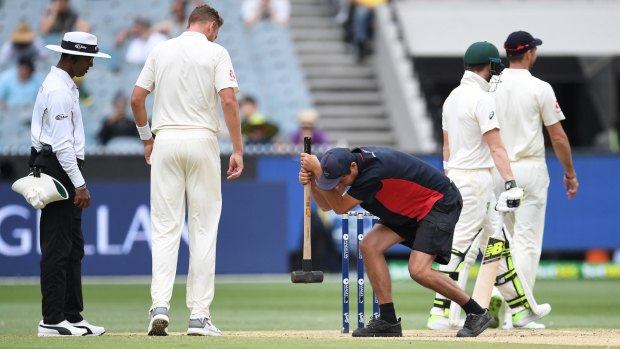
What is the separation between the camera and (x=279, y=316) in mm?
13258

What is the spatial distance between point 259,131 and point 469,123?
10.5 metres

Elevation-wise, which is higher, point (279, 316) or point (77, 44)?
point (77, 44)

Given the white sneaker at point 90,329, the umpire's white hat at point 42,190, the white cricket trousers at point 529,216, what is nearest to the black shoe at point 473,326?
the white cricket trousers at point 529,216

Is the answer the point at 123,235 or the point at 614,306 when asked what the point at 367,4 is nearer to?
the point at 123,235

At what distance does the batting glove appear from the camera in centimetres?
1041

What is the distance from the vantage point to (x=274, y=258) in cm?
1922

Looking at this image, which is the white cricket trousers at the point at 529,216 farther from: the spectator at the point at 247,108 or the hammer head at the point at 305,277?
the spectator at the point at 247,108

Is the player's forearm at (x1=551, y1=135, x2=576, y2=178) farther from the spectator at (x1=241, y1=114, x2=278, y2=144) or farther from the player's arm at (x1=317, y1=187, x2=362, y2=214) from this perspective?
the spectator at (x1=241, y1=114, x2=278, y2=144)

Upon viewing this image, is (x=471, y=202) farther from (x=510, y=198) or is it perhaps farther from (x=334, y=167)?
(x=334, y=167)

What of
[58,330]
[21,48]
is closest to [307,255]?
[58,330]

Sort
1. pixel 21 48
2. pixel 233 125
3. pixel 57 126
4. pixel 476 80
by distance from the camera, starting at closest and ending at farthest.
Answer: pixel 57 126, pixel 233 125, pixel 476 80, pixel 21 48

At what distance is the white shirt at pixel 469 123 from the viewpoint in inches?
422

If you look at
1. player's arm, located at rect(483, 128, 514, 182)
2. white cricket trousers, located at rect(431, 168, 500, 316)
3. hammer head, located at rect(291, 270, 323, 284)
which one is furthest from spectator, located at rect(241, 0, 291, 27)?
hammer head, located at rect(291, 270, 323, 284)

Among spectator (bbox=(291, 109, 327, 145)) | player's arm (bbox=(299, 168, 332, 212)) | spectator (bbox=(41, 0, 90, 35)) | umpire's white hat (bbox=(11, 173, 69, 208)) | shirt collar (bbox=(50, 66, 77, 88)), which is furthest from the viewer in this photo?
spectator (bbox=(41, 0, 90, 35))
